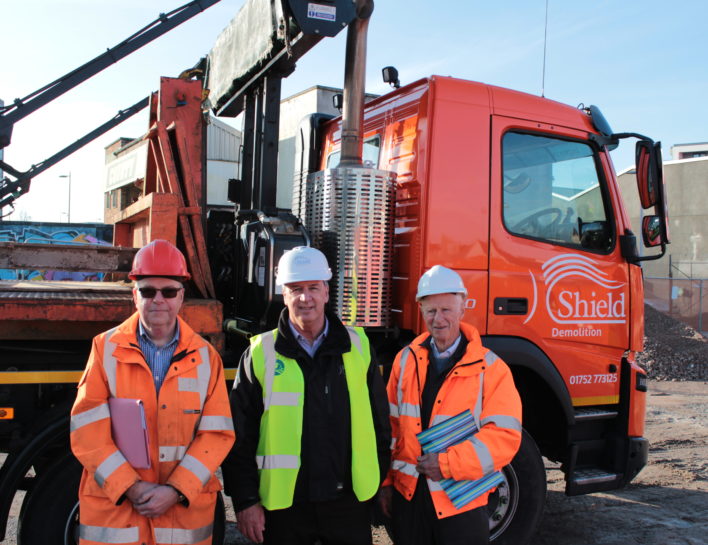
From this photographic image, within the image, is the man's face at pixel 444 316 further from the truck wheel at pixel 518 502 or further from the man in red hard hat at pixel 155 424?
the truck wheel at pixel 518 502

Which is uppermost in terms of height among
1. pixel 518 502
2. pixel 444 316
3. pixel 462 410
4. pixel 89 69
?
pixel 89 69

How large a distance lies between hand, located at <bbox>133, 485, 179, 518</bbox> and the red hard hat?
80 cm

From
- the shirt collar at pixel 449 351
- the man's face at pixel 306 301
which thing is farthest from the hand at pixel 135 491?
the shirt collar at pixel 449 351

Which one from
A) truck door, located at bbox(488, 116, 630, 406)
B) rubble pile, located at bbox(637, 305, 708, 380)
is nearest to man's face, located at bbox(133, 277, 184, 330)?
truck door, located at bbox(488, 116, 630, 406)

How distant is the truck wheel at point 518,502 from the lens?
3.60m

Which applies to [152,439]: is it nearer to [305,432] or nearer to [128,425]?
[128,425]

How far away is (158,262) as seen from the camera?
2.38 meters

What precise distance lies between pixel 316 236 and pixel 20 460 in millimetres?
1861

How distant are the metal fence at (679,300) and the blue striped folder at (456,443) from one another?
14739 mm

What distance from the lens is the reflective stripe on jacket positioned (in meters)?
2.31

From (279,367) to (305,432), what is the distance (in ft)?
0.88

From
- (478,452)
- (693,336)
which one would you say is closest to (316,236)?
(478,452)

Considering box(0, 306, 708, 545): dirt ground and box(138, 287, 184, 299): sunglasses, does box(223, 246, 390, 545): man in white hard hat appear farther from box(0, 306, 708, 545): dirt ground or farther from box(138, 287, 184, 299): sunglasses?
box(0, 306, 708, 545): dirt ground

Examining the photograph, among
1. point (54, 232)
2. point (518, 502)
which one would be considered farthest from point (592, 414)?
point (54, 232)
